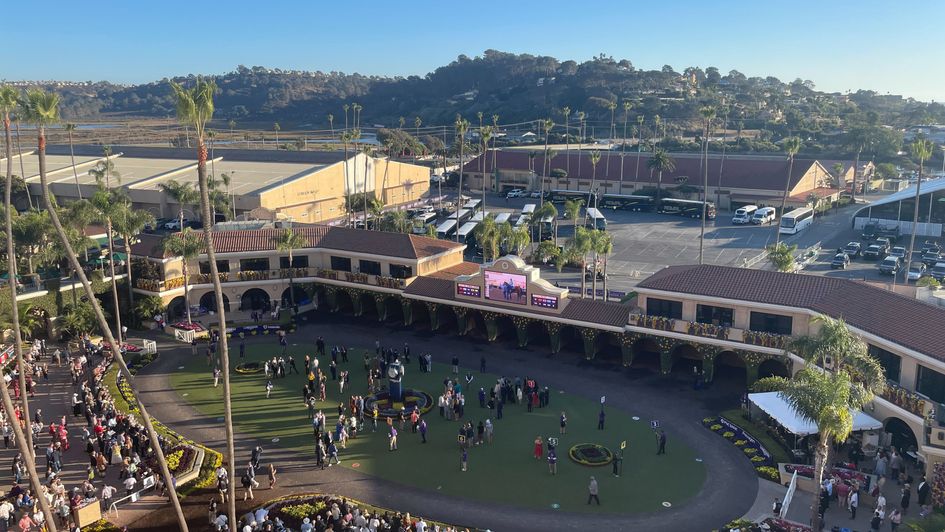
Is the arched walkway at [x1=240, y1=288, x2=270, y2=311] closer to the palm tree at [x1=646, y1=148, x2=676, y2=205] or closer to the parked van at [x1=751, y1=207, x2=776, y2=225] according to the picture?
the parked van at [x1=751, y1=207, x2=776, y2=225]

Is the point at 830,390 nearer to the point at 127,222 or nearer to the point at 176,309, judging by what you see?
the point at 127,222

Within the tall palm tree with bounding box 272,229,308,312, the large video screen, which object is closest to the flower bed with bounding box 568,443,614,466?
the large video screen

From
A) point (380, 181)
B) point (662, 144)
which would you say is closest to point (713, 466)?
point (380, 181)

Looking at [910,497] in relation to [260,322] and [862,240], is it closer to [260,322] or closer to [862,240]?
[260,322]

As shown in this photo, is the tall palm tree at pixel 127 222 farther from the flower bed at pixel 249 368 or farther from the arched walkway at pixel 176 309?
the flower bed at pixel 249 368

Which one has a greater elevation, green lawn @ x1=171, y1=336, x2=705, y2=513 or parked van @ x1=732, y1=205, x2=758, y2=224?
parked van @ x1=732, y1=205, x2=758, y2=224

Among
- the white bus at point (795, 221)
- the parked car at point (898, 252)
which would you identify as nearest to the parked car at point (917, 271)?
the parked car at point (898, 252)
